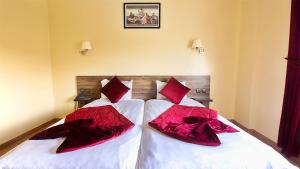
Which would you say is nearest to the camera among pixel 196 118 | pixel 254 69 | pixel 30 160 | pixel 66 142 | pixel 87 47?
pixel 30 160

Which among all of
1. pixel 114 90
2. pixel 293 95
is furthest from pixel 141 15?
pixel 293 95

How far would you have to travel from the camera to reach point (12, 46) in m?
3.04

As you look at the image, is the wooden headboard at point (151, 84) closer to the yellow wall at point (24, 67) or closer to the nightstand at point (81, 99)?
the nightstand at point (81, 99)

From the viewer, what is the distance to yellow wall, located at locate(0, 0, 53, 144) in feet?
9.57

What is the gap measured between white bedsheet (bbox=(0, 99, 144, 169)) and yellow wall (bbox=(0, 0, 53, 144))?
1692mm

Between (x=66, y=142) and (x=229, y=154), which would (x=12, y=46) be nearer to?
(x=66, y=142)

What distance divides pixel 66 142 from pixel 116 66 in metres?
2.39

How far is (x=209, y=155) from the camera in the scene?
4.91ft

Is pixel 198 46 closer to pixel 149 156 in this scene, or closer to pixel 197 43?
pixel 197 43

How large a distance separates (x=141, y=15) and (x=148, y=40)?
0.49 m

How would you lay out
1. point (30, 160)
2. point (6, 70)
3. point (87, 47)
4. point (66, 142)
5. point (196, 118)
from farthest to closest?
1. point (87, 47)
2. point (6, 70)
3. point (196, 118)
4. point (66, 142)
5. point (30, 160)

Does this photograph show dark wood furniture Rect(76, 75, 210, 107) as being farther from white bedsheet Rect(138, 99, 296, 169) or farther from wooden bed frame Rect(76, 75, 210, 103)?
white bedsheet Rect(138, 99, 296, 169)

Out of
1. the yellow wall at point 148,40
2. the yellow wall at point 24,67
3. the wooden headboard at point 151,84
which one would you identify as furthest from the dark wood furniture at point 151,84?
the yellow wall at point 24,67

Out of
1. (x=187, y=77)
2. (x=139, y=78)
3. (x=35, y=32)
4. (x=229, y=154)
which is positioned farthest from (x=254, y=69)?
(x=35, y=32)
